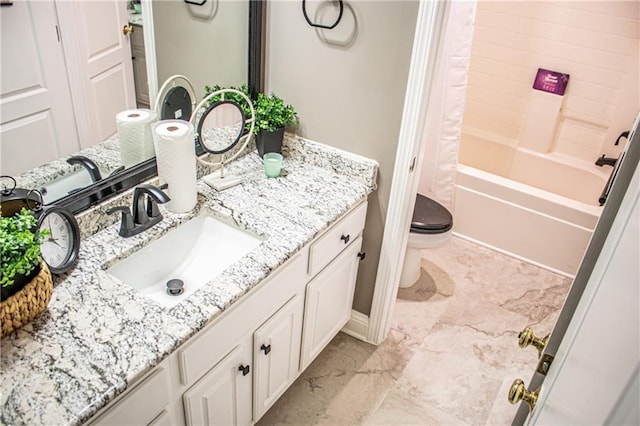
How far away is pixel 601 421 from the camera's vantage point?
24.7 inches

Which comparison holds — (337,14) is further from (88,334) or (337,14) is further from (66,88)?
(88,334)

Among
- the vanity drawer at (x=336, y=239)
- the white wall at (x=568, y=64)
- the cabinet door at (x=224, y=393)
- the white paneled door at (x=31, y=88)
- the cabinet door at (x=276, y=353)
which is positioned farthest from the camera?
the white wall at (x=568, y=64)

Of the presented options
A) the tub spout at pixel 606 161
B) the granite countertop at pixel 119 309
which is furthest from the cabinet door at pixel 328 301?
the tub spout at pixel 606 161

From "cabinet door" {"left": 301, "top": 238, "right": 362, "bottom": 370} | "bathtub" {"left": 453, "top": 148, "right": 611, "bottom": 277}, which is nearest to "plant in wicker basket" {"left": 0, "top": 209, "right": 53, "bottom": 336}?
"cabinet door" {"left": 301, "top": 238, "right": 362, "bottom": 370}

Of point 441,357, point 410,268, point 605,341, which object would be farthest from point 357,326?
point 605,341

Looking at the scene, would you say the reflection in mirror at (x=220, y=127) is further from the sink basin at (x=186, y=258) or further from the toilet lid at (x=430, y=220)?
the toilet lid at (x=430, y=220)

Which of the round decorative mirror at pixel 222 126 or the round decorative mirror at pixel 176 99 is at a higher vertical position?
the round decorative mirror at pixel 176 99

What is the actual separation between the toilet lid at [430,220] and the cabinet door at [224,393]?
119cm

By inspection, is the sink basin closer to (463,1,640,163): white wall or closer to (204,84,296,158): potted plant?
(204,84,296,158): potted plant

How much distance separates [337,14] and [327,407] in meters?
1.48

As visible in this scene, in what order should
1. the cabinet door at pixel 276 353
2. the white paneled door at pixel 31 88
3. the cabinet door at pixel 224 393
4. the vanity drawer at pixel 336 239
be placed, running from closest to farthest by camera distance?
the white paneled door at pixel 31 88, the cabinet door at pixel 224 393, the cabinet door at pixel 276 353, the vanity drawer at pixel 336 239

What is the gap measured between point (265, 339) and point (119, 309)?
1.68ft

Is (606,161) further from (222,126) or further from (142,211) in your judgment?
(142,211)

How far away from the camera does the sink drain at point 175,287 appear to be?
160 cm
